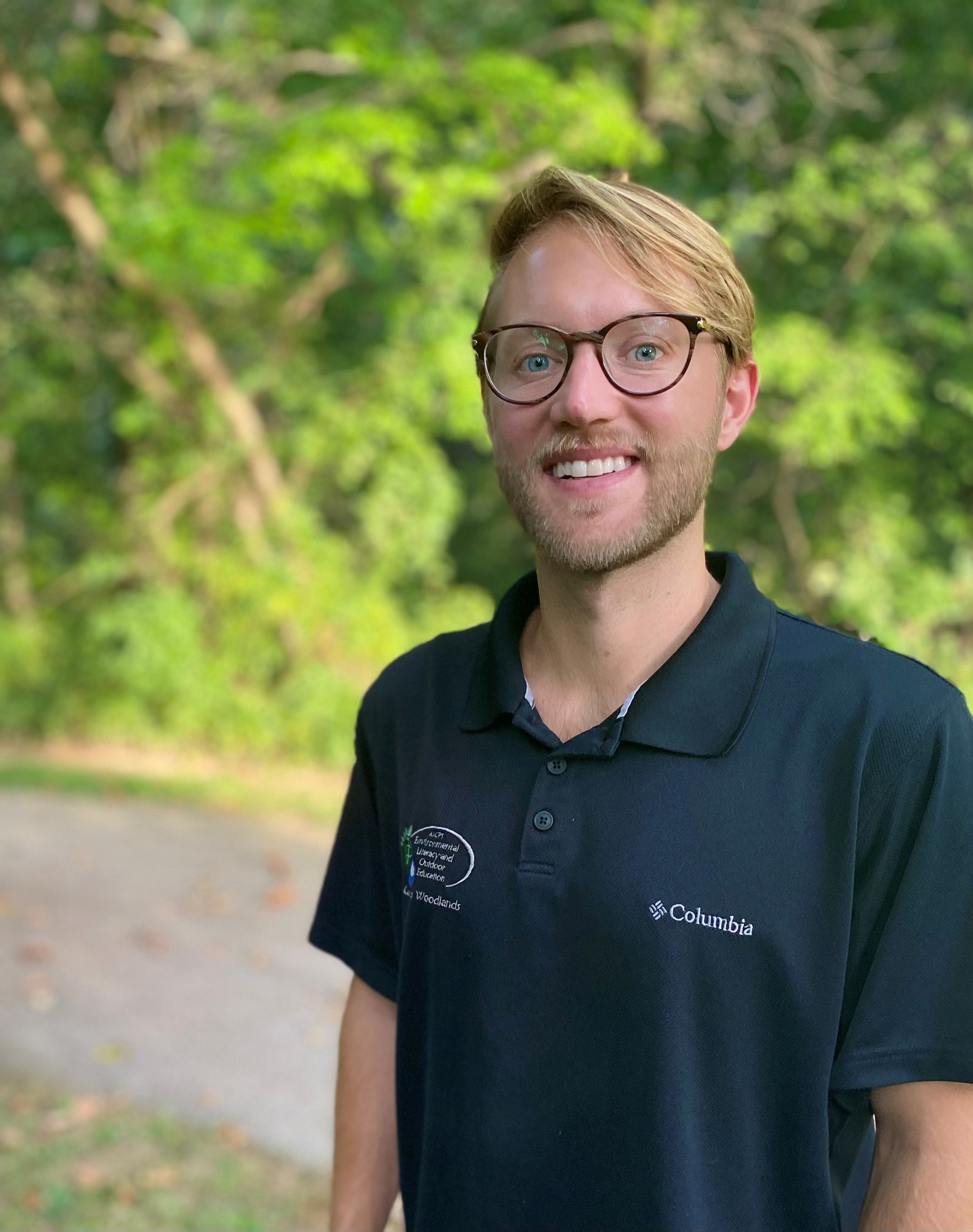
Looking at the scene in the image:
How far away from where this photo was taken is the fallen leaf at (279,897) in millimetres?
6277

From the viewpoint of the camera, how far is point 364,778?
185cm

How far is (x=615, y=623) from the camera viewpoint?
1564 mm

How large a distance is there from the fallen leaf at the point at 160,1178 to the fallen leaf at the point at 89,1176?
0.13 m

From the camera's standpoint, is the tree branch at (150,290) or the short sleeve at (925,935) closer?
the short sleeve at (925,935)

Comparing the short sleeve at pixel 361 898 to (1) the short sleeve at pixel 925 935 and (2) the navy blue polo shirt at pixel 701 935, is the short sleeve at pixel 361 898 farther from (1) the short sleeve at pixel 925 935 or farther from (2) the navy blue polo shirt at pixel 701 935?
(1) the short sleeve at pixel 925 935

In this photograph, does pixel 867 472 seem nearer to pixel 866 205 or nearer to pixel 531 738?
pixel 866 205

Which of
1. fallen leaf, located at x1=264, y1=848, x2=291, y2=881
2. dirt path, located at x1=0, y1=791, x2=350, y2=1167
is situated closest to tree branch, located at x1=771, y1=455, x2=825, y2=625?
dirt path, located at x1=0, y1=791, x2=350, y2=1167

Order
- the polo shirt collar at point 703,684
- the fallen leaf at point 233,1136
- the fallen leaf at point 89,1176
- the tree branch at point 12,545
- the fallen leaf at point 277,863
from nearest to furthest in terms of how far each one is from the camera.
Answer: the polo shirt collar at point 703,684
the fallen leaf at point 89,1176
the fallen leaf at point 233,1136
the fallen leaf at point 277,863
the tree branch at point 12,545

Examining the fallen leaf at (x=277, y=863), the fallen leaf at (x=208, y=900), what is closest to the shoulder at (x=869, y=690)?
the fallen leaf at (x=208, y=900)

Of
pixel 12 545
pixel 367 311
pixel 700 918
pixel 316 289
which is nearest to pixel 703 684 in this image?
pixel 700 918

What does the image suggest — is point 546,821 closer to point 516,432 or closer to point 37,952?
point 516,432

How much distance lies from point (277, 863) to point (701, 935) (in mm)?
5879

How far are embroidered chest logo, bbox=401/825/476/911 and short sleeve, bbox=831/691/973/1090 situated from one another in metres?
0.48

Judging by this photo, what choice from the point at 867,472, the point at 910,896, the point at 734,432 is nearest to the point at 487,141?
the point at 867,472
